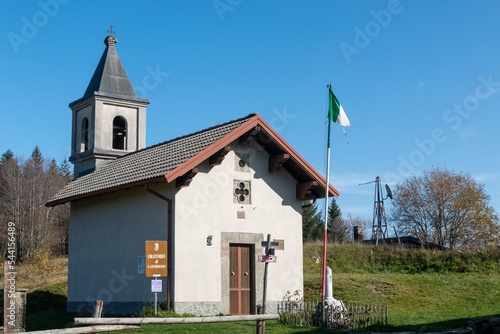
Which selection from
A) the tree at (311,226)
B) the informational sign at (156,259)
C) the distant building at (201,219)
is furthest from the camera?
the tree at (311,226)

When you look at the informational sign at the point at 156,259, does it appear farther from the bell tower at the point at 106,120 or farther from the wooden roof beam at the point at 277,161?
the bell tower at the point at 106,120

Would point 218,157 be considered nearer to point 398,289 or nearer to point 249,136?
point 249,136

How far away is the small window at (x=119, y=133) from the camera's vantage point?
96.5 feet

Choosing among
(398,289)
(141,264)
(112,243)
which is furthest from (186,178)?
(398,289)

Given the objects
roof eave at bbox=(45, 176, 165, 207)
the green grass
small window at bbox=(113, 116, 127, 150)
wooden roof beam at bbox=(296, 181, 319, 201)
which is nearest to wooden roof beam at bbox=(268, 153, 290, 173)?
wooden roof beam at bbox=(296, 181, 319, 201)

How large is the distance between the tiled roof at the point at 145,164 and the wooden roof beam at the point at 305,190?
9.99 ft

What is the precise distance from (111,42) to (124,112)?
12.3ft

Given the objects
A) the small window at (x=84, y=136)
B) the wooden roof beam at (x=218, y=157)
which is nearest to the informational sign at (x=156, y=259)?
the wooden roof beam at (x=218, y=157)

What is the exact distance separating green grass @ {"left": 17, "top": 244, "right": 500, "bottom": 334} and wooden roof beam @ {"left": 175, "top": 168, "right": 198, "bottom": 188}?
457 centimetres

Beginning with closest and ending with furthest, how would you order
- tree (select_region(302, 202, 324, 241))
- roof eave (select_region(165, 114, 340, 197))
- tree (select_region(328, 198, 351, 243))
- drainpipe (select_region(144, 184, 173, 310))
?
1. roof eave (select_region(165, 114, 340, 197))
2. drainpipe (select_region(144, 184, 173, 310))
3. tree (select_region(302, 202, 324, 241))
4. tree (select_region(328, 198, 351, 243))

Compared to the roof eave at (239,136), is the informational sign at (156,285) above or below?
below

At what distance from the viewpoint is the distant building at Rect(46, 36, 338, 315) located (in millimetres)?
21391

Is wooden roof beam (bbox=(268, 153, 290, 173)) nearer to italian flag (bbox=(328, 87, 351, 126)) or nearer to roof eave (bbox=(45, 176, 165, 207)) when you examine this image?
italian flag (bbox=(328, 87, 351, 126))

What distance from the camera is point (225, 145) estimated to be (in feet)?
70.8
